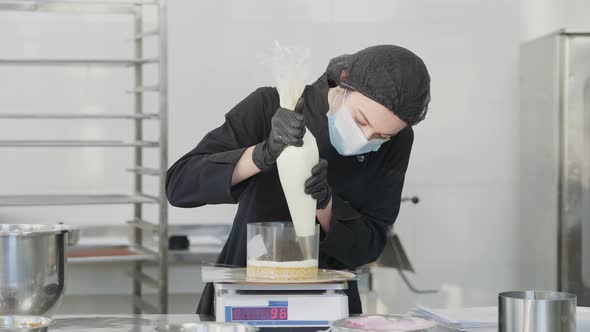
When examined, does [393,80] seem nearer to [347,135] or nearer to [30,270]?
[347,135]

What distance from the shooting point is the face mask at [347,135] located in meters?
2.08

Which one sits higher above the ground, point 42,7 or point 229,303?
point 42,7

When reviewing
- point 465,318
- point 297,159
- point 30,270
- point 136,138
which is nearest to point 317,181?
point 297,159

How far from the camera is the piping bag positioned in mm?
1872

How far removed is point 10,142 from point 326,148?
2.02m

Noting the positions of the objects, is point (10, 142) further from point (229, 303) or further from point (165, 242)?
point (229, 303)

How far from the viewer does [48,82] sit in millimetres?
4281

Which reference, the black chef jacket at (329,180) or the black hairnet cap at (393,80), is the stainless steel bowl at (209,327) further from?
the black hairnet cap at (393,80)

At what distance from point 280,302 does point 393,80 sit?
0.58 m

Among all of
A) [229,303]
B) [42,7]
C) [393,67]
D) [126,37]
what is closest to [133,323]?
[229,303]

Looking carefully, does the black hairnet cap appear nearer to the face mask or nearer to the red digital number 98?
the face mask

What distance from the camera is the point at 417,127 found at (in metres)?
4.61

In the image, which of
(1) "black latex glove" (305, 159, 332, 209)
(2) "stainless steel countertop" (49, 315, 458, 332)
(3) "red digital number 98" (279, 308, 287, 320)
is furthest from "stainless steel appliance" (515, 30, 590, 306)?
(3) "red digital number 98" (279, 308, 287, 320)

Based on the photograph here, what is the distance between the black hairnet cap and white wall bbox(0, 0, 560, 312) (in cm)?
239
